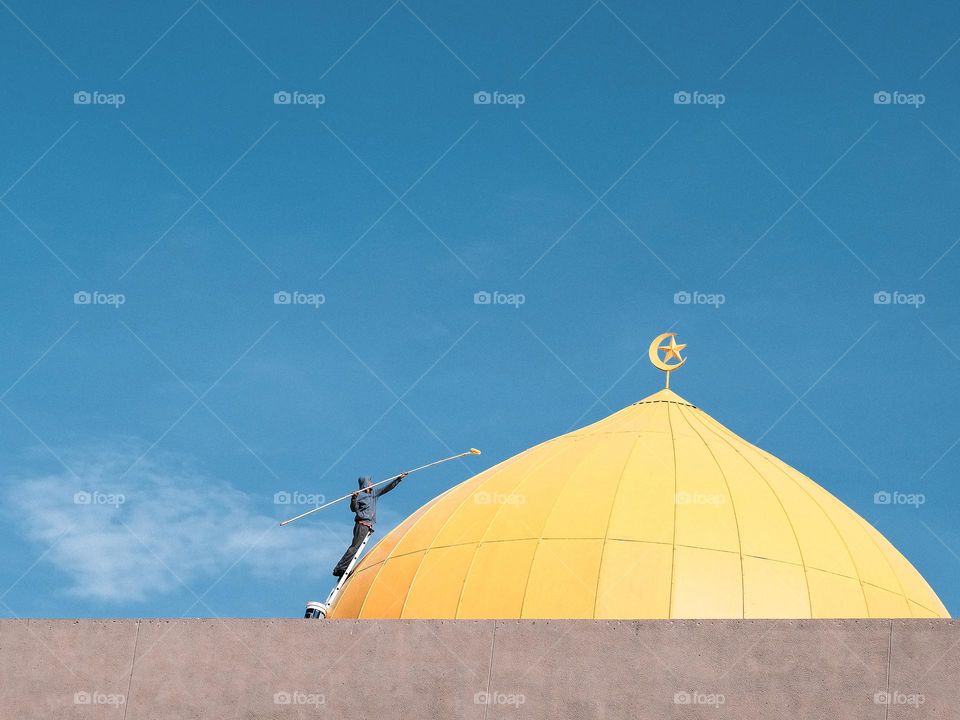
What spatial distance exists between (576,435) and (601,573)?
15.1ft

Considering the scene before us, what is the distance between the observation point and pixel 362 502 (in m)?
21.6

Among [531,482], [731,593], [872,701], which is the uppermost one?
[531,482]

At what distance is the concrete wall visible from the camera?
15664 mm

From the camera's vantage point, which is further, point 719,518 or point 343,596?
point 343,596

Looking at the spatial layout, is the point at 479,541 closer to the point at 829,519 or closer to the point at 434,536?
the point at 434,536

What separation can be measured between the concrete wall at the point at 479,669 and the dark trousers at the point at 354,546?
463 centimetres

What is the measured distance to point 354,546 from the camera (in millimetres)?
22047

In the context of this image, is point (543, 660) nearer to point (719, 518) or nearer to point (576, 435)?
point (719, 518)

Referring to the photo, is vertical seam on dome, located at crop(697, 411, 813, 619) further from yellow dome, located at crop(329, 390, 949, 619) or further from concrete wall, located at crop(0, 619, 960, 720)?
concrete wall, located at crop(0, 619, 960, 720)

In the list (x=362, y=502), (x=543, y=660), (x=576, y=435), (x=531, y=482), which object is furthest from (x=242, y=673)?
(x=576, y=435)

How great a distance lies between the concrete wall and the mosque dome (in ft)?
16.1

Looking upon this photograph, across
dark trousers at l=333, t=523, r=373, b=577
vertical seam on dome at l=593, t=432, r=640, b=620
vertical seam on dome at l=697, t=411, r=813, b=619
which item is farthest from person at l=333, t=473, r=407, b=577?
vertical seam on dome at l=697, t=411, r=813, b=619

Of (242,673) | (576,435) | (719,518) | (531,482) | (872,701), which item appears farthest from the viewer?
(576,435)

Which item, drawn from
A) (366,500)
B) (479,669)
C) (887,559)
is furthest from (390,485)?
(887,559)
